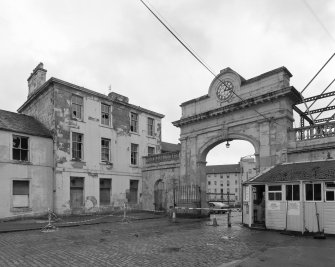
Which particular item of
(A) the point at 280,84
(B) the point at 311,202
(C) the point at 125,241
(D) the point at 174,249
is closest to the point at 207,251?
(D) the point at 174,249

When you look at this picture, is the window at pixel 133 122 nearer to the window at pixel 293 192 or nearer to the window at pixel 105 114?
the window at pixel 105 114

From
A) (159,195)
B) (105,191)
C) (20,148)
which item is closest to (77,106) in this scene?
(20,148)

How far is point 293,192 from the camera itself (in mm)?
15531

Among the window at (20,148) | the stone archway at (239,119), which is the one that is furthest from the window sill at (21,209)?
the stone archway at (239,119)

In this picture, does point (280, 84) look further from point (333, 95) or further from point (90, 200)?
point (90, 200)

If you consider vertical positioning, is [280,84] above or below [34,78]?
below

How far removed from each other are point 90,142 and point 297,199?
657 inches

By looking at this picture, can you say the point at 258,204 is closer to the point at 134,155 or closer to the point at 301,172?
the point at 301,172

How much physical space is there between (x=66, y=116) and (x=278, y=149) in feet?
50.2

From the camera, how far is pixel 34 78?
28500 mm

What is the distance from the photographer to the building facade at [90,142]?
24469mm

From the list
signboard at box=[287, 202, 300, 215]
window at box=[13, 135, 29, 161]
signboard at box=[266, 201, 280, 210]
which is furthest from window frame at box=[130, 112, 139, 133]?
signboard at box=[287, 202, 300, 215]

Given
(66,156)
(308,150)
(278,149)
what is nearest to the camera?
(308,150)

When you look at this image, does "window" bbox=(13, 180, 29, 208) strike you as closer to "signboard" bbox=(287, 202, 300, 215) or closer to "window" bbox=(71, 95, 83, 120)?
"window" bbox=(71, 95, 83, 120)
